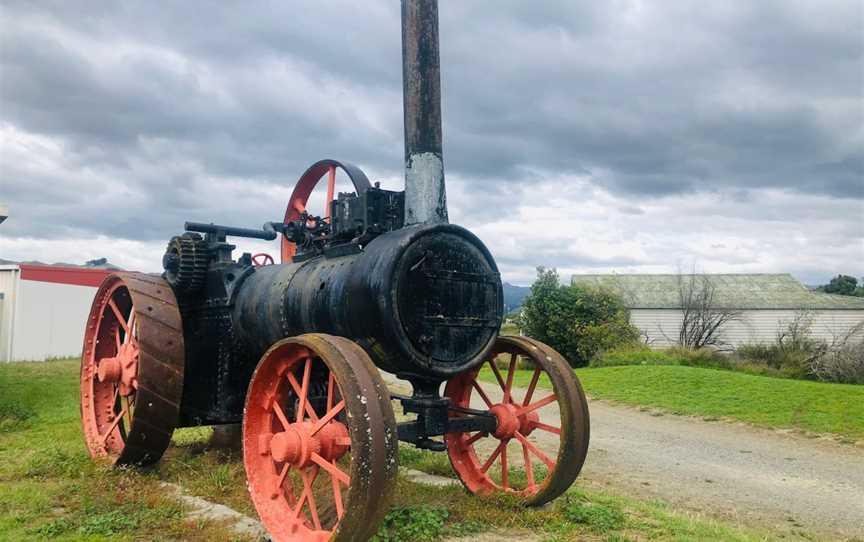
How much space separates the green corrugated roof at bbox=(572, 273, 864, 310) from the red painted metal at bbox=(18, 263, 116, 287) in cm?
1644

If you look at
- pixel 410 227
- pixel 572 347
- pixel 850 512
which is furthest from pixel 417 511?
pixel 572 347

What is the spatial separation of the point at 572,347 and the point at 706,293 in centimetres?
690

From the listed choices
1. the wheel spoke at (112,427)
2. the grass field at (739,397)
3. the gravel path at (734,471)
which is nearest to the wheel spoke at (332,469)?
the wheel spoke at (112,427)

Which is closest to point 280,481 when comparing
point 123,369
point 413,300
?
point 413,300

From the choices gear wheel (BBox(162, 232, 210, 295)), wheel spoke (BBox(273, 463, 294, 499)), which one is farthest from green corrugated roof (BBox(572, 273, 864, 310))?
wheel spoke (BBox(273, 463, 294, 499))

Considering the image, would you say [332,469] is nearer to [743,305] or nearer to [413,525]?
[413,525]

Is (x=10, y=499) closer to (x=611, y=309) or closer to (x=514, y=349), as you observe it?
(x=514, y=349)

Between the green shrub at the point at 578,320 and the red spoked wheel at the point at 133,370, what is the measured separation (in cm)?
1700

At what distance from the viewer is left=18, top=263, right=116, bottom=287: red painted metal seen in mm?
20953

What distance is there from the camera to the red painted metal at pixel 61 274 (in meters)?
21.0

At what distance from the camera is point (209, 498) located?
512cm

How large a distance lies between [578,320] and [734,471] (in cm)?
1502

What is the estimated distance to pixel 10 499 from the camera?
5020mm

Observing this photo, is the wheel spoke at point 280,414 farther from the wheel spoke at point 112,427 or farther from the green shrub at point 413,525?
the wheel spoke at point 112,427
